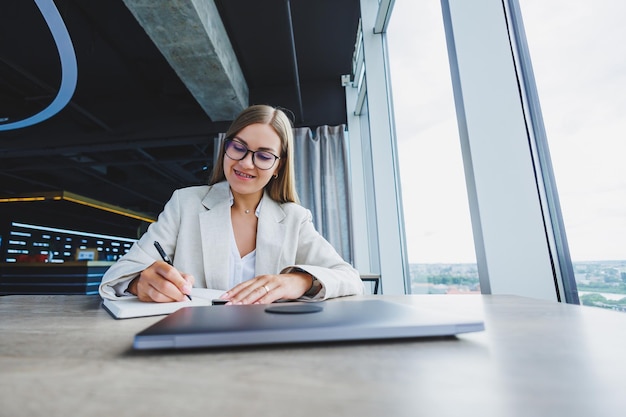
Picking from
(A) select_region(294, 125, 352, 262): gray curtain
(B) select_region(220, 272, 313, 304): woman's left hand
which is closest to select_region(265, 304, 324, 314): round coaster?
(B) select_region(220, 272, 313, 304): woman's left hand

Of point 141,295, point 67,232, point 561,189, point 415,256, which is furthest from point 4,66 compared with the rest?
point 67,232

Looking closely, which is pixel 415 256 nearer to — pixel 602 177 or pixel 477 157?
pixel 477 157

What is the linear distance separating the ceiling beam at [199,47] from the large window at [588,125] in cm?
213

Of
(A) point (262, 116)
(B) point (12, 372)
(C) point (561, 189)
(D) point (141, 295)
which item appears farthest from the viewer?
(A) point (262, 116)

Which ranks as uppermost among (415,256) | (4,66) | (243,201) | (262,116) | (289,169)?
(4,66)

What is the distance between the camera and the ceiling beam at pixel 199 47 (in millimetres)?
2158

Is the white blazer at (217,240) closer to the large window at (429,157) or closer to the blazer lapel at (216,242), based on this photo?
the blazer lapel at (216,242)

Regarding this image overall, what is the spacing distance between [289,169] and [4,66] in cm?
350

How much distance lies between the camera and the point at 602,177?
30.2 inches

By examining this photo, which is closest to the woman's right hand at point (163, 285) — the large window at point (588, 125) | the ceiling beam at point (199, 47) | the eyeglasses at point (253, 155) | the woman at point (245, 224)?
the woman at point (245, 224)

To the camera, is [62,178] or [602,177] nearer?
[602,177]

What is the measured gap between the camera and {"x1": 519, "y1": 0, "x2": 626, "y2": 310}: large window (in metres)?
0.72

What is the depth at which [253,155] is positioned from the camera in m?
1.22

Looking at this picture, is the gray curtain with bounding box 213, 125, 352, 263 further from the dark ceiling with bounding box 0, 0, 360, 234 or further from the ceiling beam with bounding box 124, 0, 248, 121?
the ceiling beam with bounding box 124, 0, 248, 121
